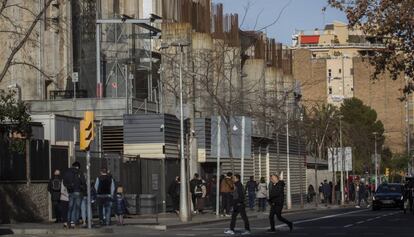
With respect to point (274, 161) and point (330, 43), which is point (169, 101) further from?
point (330, 43)

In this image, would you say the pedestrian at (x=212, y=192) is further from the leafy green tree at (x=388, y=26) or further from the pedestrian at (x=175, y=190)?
the leafy green tree at (x=388, y=26)

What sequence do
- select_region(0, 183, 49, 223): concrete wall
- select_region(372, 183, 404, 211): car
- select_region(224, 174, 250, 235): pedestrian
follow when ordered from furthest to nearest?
select_region(372, 183, 404, 211): car < select_region(0, 183, 49, 223): concrete wall < select_region(224, 174, 250, 235): pedestrian

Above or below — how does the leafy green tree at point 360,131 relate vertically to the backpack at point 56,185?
above

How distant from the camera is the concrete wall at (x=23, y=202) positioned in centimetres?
3228

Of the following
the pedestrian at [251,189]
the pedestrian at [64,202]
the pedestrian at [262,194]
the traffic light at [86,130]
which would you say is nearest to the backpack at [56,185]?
the pedestrian at [64,202]

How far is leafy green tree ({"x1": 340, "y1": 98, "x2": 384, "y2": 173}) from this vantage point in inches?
3826

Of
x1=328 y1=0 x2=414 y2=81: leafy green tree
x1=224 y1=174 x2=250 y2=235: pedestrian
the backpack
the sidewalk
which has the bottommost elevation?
the sidewalk

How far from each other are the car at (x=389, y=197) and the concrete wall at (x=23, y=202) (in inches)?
940

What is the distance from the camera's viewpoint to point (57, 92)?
51000mm

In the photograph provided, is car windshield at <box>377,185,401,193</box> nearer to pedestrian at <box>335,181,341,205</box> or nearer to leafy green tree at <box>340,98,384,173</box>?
pedestrian at <box>335,181,341,205</box>

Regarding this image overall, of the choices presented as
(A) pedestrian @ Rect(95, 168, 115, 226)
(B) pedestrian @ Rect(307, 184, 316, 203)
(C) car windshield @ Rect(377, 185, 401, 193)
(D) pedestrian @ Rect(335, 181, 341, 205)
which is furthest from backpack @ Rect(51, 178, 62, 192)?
(D) pedestrian @ Rect(335, 181, 341, 205)

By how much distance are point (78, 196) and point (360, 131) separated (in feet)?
253

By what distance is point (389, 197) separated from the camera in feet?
174

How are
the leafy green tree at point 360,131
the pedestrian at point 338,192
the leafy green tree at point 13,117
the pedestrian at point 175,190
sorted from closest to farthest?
the leafy green tree at point 13,117
the pedestrian at point 175,190
the pedestrian at point 338,192
the leafy green tree at point 360,131
